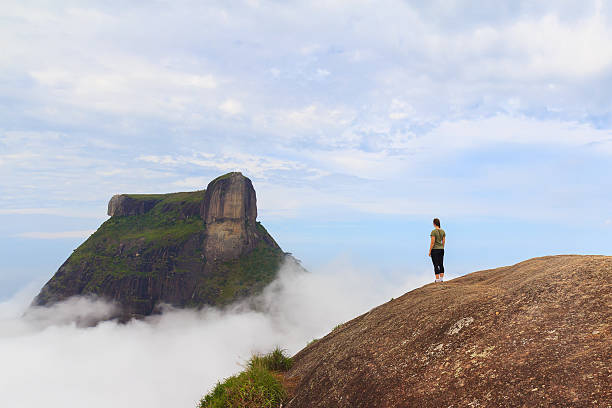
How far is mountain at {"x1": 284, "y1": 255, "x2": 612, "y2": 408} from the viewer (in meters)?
6.32

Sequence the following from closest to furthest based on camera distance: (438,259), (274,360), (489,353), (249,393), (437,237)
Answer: (489,353) → (249,393) → (274,360) → (438,259) → (437,237)

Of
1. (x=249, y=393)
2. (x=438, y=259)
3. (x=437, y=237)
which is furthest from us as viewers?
(x=437, y=237)

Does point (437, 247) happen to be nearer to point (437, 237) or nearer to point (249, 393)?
point (437, 237)

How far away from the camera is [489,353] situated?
755cm

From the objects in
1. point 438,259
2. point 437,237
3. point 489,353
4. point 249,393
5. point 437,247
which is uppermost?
point 437,237

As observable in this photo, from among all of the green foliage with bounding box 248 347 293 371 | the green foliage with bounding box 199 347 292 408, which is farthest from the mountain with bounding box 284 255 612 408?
the green foliage with bounding box 248 347 293 371

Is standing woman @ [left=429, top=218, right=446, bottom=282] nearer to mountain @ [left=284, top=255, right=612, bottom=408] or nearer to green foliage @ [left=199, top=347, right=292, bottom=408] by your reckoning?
mountain @ [left=284, top=255, right=612, bottom=408]

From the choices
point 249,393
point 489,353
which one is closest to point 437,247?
point 489,353

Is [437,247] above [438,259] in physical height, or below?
above

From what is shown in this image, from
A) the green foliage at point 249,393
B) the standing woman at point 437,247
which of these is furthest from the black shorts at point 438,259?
the green foliage at point 249,393

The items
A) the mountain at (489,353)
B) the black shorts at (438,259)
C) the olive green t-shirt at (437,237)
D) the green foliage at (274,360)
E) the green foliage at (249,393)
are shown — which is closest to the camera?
the mountain at (489,353)

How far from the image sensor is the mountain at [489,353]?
20.7 feet

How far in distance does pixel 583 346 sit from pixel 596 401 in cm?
154

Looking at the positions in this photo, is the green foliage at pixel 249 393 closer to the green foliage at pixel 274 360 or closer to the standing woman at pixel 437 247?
the green foliage at pixel 274 360
